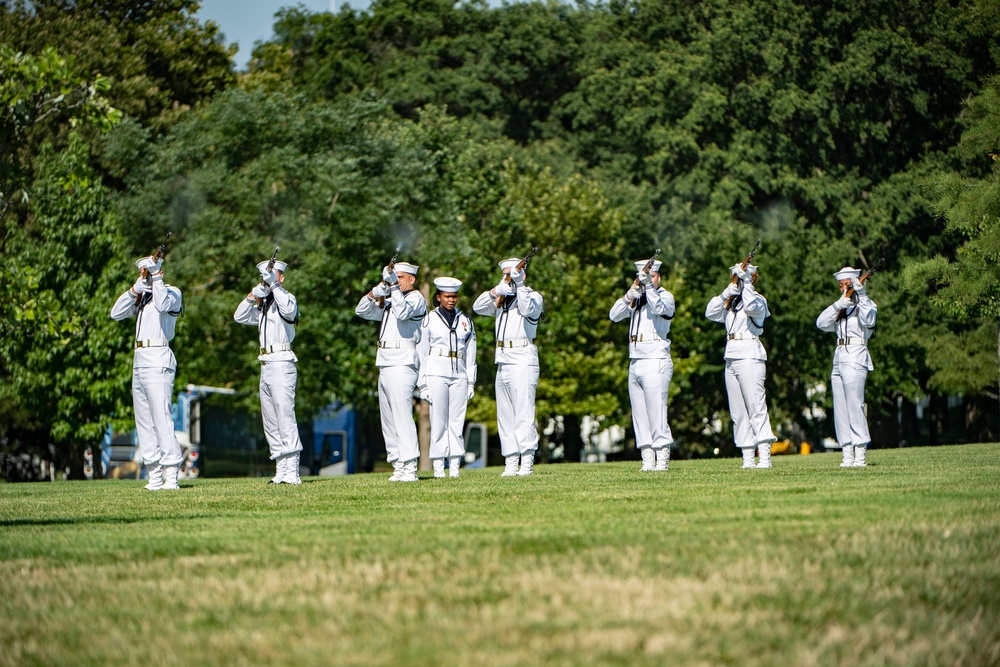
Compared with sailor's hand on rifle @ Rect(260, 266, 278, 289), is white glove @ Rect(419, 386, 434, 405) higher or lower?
lower

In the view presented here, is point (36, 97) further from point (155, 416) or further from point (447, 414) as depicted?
point (447, 414)

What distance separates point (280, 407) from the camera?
58.0 ft

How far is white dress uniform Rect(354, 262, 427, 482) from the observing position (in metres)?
18.0

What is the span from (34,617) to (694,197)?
41587 millimetres

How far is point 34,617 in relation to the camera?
677 centimetres

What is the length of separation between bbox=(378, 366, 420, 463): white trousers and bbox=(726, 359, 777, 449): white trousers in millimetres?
4605

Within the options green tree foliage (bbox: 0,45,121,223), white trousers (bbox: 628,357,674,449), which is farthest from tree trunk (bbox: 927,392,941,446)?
green tree foliage (bbox: 0,45,121,223)

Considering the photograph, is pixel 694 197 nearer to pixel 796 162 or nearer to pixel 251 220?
pixel 796 162

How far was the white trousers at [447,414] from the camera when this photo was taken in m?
19.5

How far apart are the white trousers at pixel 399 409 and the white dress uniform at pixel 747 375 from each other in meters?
4.57

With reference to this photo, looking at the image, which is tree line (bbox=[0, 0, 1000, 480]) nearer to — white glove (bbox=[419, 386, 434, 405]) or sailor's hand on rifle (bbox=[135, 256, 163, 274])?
white glove (bbox=[419, 386, 434, 405])

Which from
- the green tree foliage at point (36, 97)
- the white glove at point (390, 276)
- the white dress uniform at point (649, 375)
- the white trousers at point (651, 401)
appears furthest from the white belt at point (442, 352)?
the green tree foliage at point (36, 97)

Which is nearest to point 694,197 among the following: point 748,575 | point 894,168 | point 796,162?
point 796,162

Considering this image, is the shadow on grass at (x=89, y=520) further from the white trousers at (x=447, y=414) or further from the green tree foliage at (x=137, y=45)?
the green tree foliage at (x=137, y=45)
